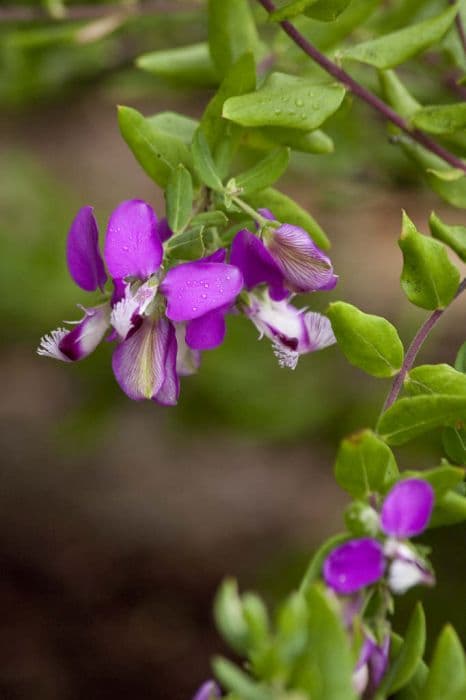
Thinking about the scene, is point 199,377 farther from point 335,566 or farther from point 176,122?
point 335,566

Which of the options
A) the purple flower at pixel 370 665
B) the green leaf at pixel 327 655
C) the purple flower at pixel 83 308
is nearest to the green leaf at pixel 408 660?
the purple flower at pixel 370 665

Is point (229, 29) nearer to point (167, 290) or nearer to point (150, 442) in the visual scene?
point (167, 290)

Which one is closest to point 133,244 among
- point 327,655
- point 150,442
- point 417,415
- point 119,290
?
point 119,290

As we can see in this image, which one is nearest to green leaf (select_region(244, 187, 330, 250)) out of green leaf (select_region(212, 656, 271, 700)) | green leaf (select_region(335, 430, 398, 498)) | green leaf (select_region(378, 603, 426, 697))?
green leaf (select_region(335, 430, 398, 498))

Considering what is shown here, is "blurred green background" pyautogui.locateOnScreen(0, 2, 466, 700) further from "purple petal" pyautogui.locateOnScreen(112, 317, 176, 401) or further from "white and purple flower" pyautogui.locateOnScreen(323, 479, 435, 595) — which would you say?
"white and purple flower" pyautogui.locateOnScreen(323, 479, 435, 595)

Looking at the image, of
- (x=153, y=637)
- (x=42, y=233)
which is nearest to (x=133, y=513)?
(x=153, y=637)

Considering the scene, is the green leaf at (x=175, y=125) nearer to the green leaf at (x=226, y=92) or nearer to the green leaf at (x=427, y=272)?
A: the green leaf at (x=226, y=92)
